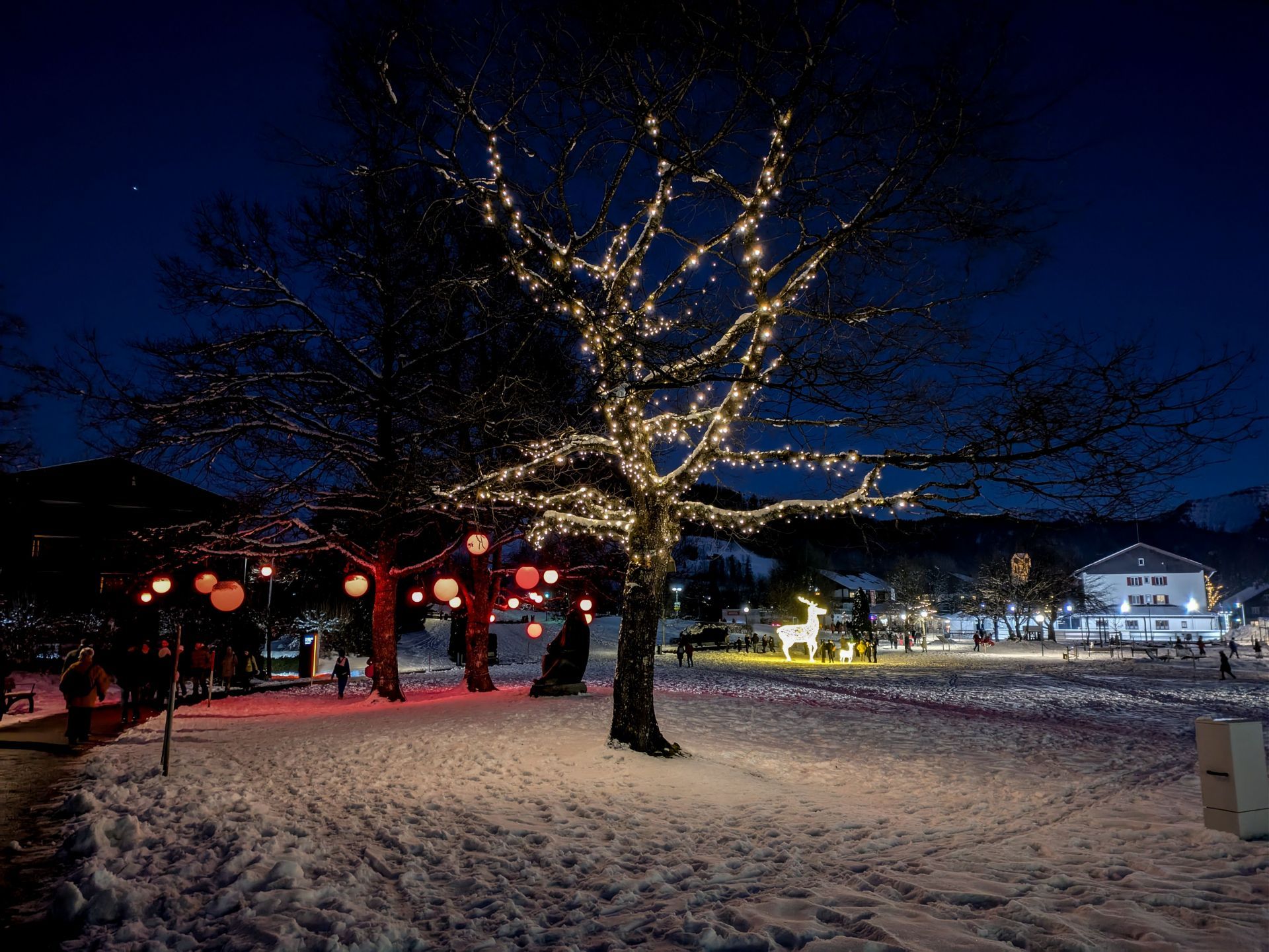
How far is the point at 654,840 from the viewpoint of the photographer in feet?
20.4

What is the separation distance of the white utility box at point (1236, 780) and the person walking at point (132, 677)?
18.3 metres

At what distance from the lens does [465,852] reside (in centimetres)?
589

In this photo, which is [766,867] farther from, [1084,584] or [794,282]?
[1084,584]

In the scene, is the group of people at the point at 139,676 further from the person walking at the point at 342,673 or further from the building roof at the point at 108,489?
the building roof at the point at 108,489

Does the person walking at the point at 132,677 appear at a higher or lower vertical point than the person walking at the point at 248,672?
higher

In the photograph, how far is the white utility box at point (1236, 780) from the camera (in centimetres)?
600

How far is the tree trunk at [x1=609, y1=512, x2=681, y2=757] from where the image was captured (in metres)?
9.74

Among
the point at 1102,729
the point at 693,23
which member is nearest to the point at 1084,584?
the point at 1102,729

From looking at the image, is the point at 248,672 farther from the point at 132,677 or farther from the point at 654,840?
the point at 654,840

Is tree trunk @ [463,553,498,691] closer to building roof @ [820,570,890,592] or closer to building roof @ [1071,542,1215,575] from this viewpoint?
building roof @ [1071,542,1215,575]

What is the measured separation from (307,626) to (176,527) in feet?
77.9

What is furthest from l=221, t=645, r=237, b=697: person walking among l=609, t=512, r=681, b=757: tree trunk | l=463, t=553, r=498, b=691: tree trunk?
l=609, t=512, r=681, b=757: tree trunk

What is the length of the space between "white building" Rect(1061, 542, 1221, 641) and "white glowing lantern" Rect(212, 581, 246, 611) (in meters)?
73.9

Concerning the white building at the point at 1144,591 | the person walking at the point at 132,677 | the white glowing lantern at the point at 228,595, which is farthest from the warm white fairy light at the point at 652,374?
the white building at the point at 1144,591
